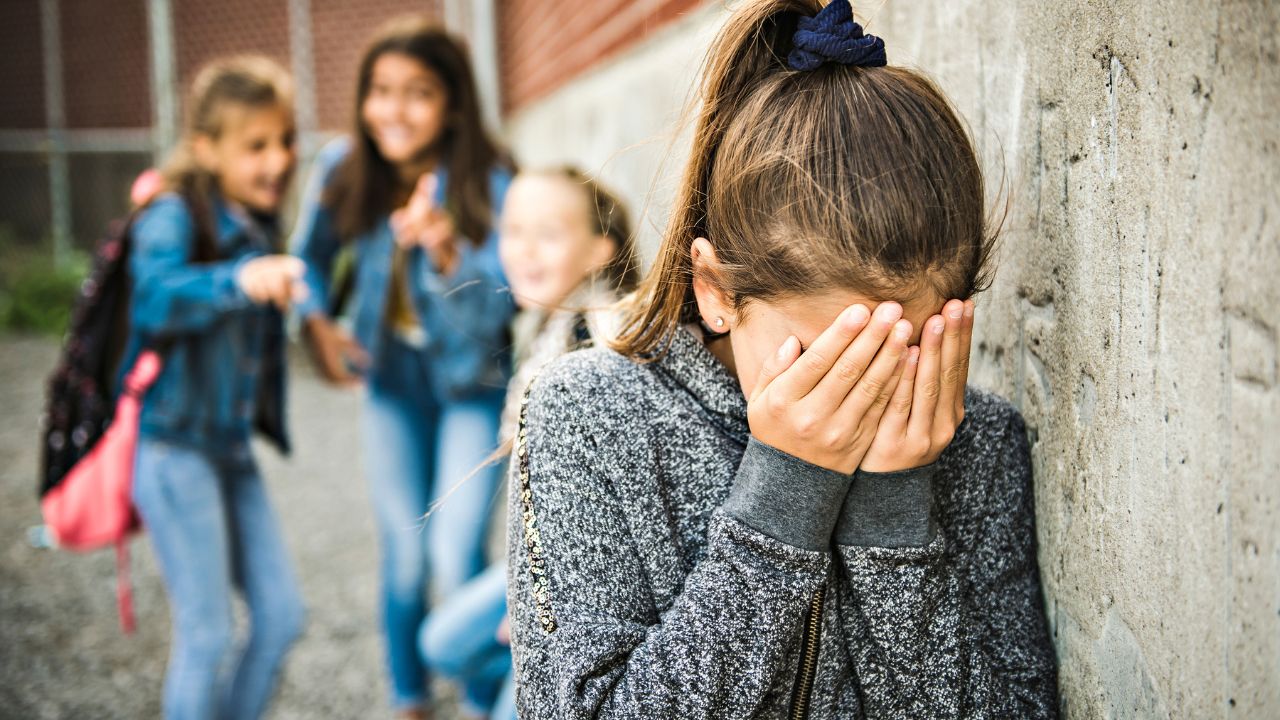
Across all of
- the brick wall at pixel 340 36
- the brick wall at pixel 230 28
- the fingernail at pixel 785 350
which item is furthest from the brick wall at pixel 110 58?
the fingernail at pixel 785 350

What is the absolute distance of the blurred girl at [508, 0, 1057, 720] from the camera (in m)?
1.21

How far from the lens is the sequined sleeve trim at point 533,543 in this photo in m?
1.32

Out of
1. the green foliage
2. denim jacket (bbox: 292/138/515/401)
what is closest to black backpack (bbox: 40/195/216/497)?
denim jacket (bbox: 292/138/515/401)

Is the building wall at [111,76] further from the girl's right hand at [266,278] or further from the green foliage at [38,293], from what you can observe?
the girl's right hand at [266,278]

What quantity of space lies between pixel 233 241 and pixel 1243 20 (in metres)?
2.66

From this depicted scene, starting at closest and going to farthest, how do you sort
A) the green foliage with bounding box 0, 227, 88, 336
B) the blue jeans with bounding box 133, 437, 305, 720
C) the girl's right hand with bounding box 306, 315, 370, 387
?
the blue jeans with bounding box 133, 437, 305, 720, the girl's right hand with bounding box 306, 315, 370, 387, the green foliage with bounding box 0, 227, 88, 336

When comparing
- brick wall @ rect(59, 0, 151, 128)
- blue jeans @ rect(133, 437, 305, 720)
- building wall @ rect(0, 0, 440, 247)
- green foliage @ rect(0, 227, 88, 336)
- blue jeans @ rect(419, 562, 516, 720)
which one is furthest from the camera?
brick wall @ rect(59, 0, 151, 128)

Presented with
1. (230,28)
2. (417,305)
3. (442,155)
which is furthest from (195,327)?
(230,28)

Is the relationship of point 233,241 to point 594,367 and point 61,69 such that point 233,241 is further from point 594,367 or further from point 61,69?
point 61,69

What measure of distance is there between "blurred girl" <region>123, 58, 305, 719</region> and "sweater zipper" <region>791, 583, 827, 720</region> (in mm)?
1926

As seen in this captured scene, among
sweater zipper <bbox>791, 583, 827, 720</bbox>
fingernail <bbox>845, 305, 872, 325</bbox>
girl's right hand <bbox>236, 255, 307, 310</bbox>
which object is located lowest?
sweater zipper <bbox>791, 583, 827, 720</bbox>

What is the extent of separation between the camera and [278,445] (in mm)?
3197

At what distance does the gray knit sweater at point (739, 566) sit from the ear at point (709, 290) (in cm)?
10

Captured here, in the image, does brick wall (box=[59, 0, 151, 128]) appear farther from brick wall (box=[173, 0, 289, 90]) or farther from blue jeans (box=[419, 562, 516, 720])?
blue jeans (box=[419, 562, 516, 720])
